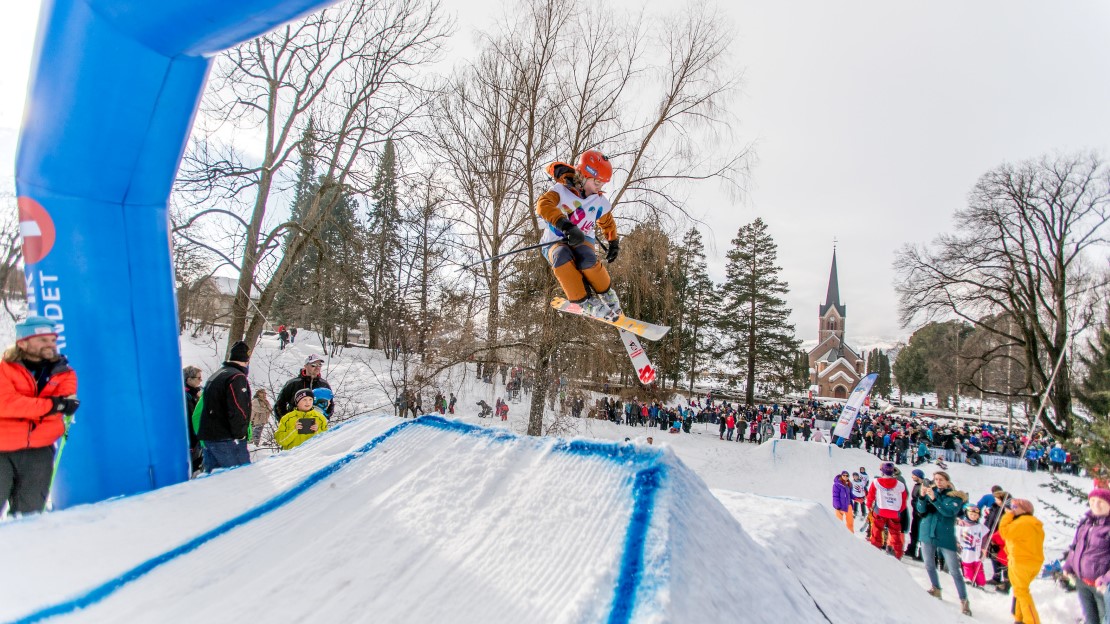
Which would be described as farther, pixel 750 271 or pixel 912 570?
pixel 750 271

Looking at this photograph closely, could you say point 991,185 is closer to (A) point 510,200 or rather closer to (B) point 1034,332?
(B) point 1034,332

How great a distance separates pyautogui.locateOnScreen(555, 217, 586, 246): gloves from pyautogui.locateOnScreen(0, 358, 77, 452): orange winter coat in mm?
3775

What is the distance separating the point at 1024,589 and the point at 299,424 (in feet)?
23.8

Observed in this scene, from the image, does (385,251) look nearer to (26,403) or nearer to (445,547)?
(26,403)

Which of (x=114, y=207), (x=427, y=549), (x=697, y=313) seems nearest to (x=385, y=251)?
(x=114, y=207)

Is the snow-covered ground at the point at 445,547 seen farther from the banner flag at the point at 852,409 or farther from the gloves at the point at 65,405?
the banner flag at the point at 852,409

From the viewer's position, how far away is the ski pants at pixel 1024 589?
16.8ft

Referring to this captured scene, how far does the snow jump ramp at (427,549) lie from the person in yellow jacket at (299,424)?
6.22ft

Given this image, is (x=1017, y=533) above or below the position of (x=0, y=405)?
below

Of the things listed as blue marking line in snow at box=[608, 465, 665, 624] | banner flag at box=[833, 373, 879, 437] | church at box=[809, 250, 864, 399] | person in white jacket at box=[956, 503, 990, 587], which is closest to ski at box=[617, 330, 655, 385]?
person in white jacket at box=[956, 503, 990, 587]

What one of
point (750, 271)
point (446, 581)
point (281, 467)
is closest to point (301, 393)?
point (281, 467)

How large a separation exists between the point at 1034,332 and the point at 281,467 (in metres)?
25.5

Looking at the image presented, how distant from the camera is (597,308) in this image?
613cm

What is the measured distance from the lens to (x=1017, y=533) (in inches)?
206
